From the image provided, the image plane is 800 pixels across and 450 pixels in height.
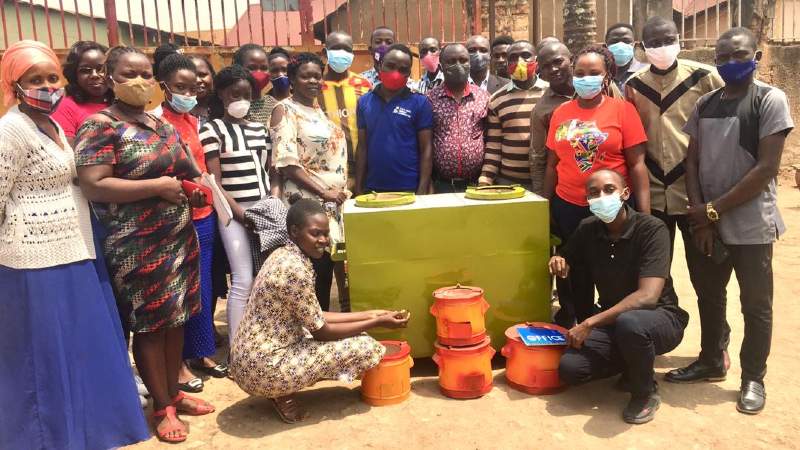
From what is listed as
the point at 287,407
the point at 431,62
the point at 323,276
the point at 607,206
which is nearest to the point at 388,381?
the point at 287,407

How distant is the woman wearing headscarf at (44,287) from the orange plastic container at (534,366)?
7.17 feet

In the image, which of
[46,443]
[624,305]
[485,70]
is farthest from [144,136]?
[485,70]

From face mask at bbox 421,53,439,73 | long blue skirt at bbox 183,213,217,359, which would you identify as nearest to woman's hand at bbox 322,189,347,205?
long blue skirt at bbox 183,213,217,359

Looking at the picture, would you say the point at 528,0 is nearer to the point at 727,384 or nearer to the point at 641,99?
the point at 641,99

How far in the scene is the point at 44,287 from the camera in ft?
9.62

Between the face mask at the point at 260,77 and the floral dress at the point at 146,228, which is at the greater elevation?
the face mask at the point at 260,77

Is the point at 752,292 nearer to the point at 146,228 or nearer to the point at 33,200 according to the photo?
the point at 146,228

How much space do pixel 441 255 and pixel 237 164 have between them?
55.7 inches

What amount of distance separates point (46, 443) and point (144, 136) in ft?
4.83

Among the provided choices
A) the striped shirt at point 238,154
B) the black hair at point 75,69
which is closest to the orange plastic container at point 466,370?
the striped shirt at point 238,154

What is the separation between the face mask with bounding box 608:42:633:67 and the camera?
16.2 feet

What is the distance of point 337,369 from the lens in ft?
12.2

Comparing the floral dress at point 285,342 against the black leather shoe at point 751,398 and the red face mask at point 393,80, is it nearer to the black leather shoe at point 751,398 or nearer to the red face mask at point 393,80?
the red face mask at point 393,80

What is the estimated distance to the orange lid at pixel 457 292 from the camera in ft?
12.8
